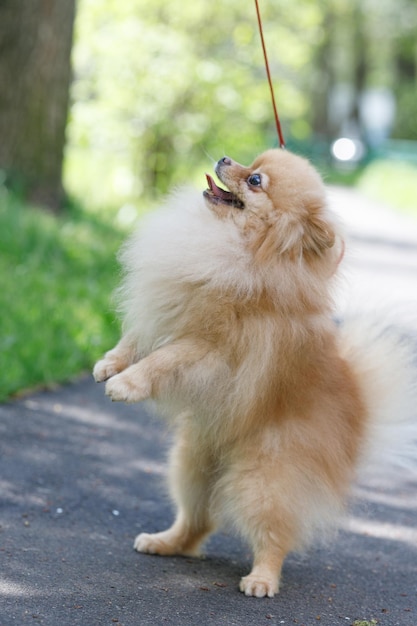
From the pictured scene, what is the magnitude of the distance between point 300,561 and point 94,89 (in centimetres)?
1118

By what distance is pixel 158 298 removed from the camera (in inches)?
157

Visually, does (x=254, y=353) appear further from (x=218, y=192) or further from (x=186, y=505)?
(x=186, y=505)

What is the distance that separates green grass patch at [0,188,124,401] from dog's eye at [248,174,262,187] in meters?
1.78

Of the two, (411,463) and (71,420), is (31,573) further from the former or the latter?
(71,420)

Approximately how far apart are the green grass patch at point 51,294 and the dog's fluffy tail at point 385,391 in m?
1.70

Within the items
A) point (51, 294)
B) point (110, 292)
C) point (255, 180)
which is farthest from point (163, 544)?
point (110, 292)

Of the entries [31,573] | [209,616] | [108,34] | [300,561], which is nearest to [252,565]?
Answer: [300,561]

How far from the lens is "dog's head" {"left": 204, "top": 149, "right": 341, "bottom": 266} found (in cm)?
384

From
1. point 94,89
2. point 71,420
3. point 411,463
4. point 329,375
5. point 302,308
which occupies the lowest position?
point 71,420

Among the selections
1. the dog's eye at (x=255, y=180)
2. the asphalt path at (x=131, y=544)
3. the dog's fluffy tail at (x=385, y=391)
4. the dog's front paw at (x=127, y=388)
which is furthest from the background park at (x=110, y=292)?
the dog's front paw at (x=127, y=388)

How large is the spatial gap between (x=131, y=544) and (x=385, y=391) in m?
1.34

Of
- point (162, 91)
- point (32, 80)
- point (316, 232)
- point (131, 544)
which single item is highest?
point (162, 91)

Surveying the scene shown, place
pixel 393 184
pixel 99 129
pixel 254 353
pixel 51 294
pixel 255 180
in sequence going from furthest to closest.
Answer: pixel 393 184 → pixel 99 129 → pixel 51 294 → pixel 255 180 → pixel 254 353

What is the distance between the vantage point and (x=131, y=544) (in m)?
4.33
